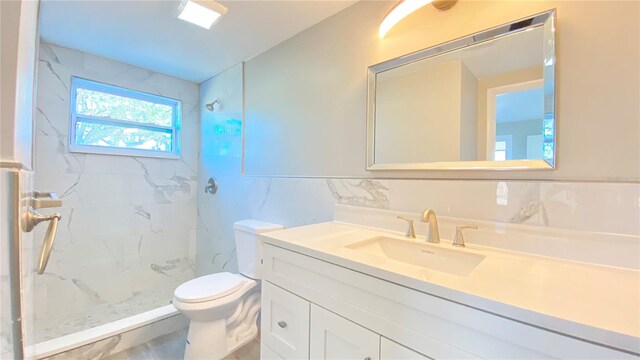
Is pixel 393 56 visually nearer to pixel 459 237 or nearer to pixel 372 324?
pixel 459 237

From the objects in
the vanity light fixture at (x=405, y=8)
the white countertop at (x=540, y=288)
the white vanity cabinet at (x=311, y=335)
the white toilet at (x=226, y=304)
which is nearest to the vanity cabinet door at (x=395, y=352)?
the white vanity cabinet at (x=311, y=335)

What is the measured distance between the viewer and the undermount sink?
1.01 meters

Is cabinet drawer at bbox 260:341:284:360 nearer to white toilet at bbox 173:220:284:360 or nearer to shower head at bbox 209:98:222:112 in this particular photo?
white toilet at bbox 173:220:284:360

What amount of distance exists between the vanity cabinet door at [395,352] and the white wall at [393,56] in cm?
73

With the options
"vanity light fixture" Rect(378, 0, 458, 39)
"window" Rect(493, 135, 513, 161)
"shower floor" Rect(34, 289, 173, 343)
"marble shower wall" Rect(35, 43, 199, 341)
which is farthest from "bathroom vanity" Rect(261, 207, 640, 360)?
"marble shower wall" Rect(35, 43, 199, 341)

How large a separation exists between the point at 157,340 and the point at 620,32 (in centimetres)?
283

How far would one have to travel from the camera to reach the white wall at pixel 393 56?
85 centimetres

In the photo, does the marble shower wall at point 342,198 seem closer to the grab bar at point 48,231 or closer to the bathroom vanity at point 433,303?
the bathroom vanity at point 433,303

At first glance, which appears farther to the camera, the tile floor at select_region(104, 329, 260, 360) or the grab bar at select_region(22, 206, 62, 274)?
the tile floor at select_region(104, 329, 260, 360)

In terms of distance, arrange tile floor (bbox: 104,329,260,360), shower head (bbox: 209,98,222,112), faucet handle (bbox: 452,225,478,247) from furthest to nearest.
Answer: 1. shower head (bbox: 209,98,222,112)
2. tile floor (bbox: 104,329,260,360)
3. faucet handle (bbox: 452,225,478,247)

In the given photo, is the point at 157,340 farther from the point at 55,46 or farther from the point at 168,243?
the point at 55,46

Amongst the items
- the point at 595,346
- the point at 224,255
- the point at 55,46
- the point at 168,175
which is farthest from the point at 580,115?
the point at 55,46

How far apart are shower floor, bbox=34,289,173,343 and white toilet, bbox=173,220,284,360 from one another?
3.03 ft

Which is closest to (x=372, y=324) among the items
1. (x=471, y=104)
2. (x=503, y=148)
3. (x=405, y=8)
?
(x=503, y=148)
